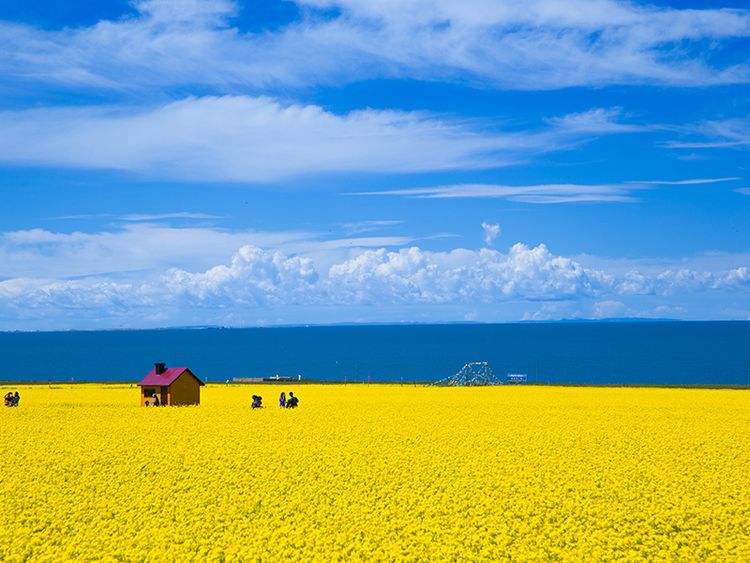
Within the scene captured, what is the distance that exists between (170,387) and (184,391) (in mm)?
1648

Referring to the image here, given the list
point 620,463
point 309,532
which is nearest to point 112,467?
point 309,532

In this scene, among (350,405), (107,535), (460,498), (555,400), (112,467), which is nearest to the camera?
(107,535)

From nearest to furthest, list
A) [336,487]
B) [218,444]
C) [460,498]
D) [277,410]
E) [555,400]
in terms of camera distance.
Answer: [460,498] → [336,487] → [218,444] → [277,410] → [555,400]

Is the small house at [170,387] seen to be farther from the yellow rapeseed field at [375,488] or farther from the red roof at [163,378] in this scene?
A: the yellow rapeseed field at [375,488]

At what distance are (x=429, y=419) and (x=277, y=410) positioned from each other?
13.2 m

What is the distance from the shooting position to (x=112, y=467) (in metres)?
32.2

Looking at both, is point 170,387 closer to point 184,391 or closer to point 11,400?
point 184,391

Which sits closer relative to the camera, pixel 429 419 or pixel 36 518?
pixel 36 518

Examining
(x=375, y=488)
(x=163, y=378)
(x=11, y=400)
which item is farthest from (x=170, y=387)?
(x=375, y=488)

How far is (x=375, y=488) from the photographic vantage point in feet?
91.8

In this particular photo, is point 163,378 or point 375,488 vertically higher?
point 163,378

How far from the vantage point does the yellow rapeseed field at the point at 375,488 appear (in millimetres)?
21516

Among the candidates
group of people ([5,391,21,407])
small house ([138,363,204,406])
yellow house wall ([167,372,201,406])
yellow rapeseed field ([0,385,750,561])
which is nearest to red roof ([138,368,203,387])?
small house ([138,363,204,406])

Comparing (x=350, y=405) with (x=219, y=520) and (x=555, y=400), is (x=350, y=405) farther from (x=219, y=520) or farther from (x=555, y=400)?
(x=219, y=520)
